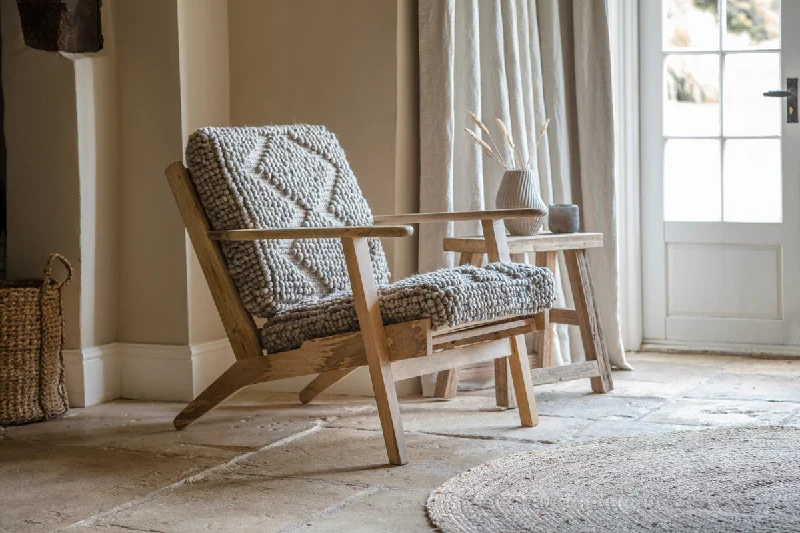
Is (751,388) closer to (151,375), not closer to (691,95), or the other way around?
(691,95)

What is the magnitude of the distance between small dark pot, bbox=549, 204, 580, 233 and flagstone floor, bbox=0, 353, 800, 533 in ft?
1.80

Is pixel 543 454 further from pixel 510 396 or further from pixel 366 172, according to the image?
pixel 366 172

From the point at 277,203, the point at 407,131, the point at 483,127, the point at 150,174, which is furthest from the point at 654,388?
the point at 150,174

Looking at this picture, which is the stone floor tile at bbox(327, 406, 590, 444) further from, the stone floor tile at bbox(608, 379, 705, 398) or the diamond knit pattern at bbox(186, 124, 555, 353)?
the stone floor tile at bbox(608, 379, 705, 398)

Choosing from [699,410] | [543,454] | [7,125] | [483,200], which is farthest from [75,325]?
[699,410]

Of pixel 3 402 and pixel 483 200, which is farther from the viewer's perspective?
pixel 483 200

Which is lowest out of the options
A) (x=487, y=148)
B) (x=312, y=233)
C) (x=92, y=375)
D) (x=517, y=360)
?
(x=92, y=375)

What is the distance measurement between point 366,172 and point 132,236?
861mm

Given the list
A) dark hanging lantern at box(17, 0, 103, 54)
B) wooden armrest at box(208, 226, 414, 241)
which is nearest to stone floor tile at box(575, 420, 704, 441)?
wooden armrest at box(208, 226, 414, 241)

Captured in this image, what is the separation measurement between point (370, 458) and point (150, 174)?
1.49m

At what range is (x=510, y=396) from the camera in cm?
326

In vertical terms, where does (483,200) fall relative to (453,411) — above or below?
above

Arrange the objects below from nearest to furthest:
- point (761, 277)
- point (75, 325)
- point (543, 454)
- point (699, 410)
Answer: point (543, 454) → point (699, 410) → point (75, 325) → point (761, 277)

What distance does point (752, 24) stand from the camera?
4098 millimetres
